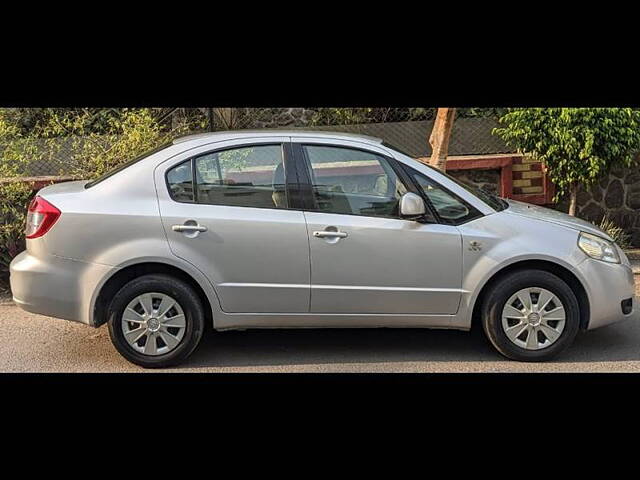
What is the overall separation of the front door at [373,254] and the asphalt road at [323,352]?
1.43 feet

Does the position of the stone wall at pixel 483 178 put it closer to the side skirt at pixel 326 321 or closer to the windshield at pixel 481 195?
the windshield at pixel 481 195

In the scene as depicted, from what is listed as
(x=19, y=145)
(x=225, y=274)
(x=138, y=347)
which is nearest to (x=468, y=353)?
(x=225, y=274)

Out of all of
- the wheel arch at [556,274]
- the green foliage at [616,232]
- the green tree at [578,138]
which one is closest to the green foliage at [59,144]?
the green tree at [578,138]

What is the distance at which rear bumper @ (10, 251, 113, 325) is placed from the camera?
5113mm

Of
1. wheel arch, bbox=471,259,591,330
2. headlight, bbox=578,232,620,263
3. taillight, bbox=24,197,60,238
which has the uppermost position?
taillight, bbox=24,197,60,238

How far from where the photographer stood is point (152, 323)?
16.9 ft

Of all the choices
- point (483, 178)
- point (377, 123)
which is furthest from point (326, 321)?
point (377, 123)

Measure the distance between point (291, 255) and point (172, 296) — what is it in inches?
34.1

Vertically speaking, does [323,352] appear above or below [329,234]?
below

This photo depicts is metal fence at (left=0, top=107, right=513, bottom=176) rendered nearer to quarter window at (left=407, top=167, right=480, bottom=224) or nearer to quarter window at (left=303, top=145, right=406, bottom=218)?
quarter window at (left=303, top=145, right=406, bottom=218)

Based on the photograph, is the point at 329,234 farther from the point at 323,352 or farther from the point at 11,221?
the point at 11,221

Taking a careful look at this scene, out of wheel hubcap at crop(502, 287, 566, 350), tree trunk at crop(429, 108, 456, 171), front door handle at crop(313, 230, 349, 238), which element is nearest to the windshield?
wheel hubcap at crop(502, 287, 566, 350)

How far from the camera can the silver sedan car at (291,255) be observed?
5129mm

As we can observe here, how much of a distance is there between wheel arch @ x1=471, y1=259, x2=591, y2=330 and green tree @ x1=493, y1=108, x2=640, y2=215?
3.31m
